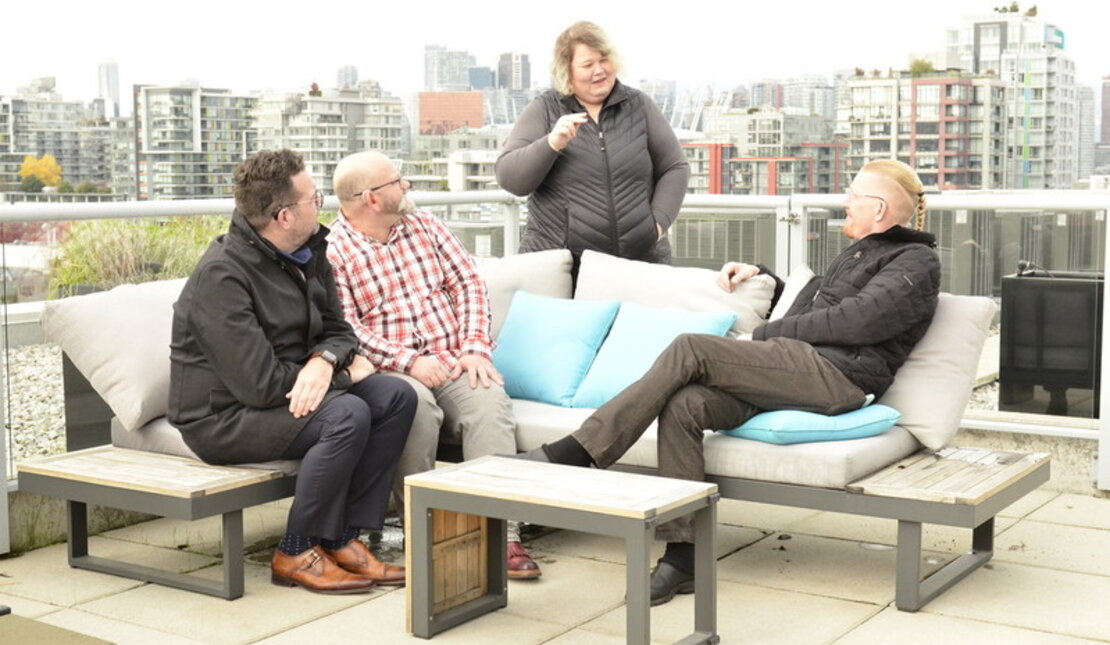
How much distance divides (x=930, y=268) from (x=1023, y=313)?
1.37 meters

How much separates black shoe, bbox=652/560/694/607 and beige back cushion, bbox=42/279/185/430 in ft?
4.61

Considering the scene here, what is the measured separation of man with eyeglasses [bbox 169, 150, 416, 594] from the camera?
3.40 meters

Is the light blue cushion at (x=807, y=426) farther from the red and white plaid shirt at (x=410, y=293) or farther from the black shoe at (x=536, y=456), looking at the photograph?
the red and white plaid shirt at (x=410, y=293)

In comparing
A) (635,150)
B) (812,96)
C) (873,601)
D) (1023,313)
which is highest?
(812,96)

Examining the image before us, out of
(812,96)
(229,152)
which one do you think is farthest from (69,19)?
(812,96)

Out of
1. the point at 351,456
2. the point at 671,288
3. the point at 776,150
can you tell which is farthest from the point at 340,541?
the point at 776,150

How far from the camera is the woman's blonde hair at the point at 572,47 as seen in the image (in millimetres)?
4445

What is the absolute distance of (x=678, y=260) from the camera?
17.1 feet

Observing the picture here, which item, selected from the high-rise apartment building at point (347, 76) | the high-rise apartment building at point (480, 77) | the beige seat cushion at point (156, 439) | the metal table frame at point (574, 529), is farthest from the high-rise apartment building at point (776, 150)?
the metal table frame at point (574, 529)

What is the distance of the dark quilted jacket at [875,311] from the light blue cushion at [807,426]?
0.35ft

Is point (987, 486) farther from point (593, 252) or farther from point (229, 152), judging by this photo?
point (229, 152)

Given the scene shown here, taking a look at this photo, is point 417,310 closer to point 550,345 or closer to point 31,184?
point 550,345

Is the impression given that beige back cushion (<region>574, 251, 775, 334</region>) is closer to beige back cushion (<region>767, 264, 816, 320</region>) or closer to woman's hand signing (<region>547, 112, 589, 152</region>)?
beige back cushion (<region>767, 264, 816, 320</region>)

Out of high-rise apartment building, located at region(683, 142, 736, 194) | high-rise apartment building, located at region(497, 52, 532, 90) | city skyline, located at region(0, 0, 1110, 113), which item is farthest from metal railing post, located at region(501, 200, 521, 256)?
city skyline, located at region(0, 0, 1110, 113)
